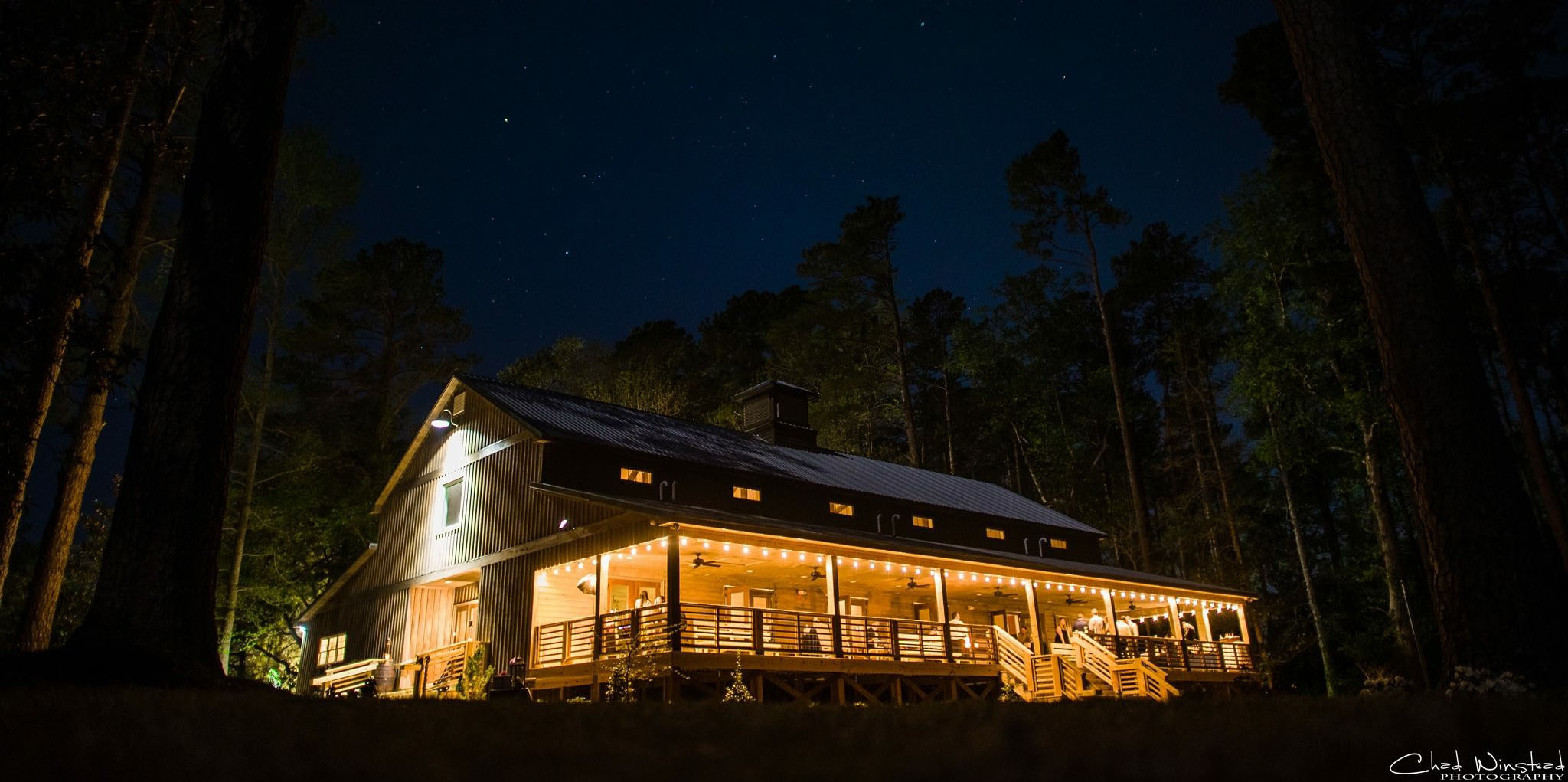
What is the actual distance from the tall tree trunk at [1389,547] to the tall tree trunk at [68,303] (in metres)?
26.2

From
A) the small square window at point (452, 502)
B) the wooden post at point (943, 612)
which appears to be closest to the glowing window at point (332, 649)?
the small square window at point (452, 502)

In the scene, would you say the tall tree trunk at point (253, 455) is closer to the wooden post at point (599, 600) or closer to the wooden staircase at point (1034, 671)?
the wooden post at point (599, 600)

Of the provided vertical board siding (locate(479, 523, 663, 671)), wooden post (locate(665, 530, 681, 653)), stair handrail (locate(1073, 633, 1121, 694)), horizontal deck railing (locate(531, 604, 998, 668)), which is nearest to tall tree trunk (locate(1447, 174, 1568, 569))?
stair handrail (locate(1073, 633, 1121, 694))

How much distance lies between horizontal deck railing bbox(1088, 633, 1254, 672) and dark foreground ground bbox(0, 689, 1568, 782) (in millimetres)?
19747

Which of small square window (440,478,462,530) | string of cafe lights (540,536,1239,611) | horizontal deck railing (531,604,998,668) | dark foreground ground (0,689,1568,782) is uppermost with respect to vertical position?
small square window (440,478,462,530)

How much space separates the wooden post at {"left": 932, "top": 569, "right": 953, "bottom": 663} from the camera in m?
18.3

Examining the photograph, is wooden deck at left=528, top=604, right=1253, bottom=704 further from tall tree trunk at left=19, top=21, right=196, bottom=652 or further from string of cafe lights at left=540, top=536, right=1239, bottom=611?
tall tree trunk at left=19, top=21, right=196, bottom=652

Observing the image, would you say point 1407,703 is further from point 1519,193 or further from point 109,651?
point 1519,193

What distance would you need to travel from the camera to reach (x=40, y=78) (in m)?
8.14

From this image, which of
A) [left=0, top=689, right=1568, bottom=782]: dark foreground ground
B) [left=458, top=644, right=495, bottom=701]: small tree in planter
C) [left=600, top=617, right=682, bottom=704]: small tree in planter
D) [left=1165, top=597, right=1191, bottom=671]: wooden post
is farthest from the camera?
[left=1165, top=597, right=1191, bottom=671]: wooden post

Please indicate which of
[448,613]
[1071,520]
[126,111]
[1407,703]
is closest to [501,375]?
[448,613]

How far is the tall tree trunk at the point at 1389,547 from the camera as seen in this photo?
22516 millimetres

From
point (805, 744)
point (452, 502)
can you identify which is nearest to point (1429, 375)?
point (805, 744)

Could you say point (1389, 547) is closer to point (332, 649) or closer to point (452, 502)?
point (452, 502)
